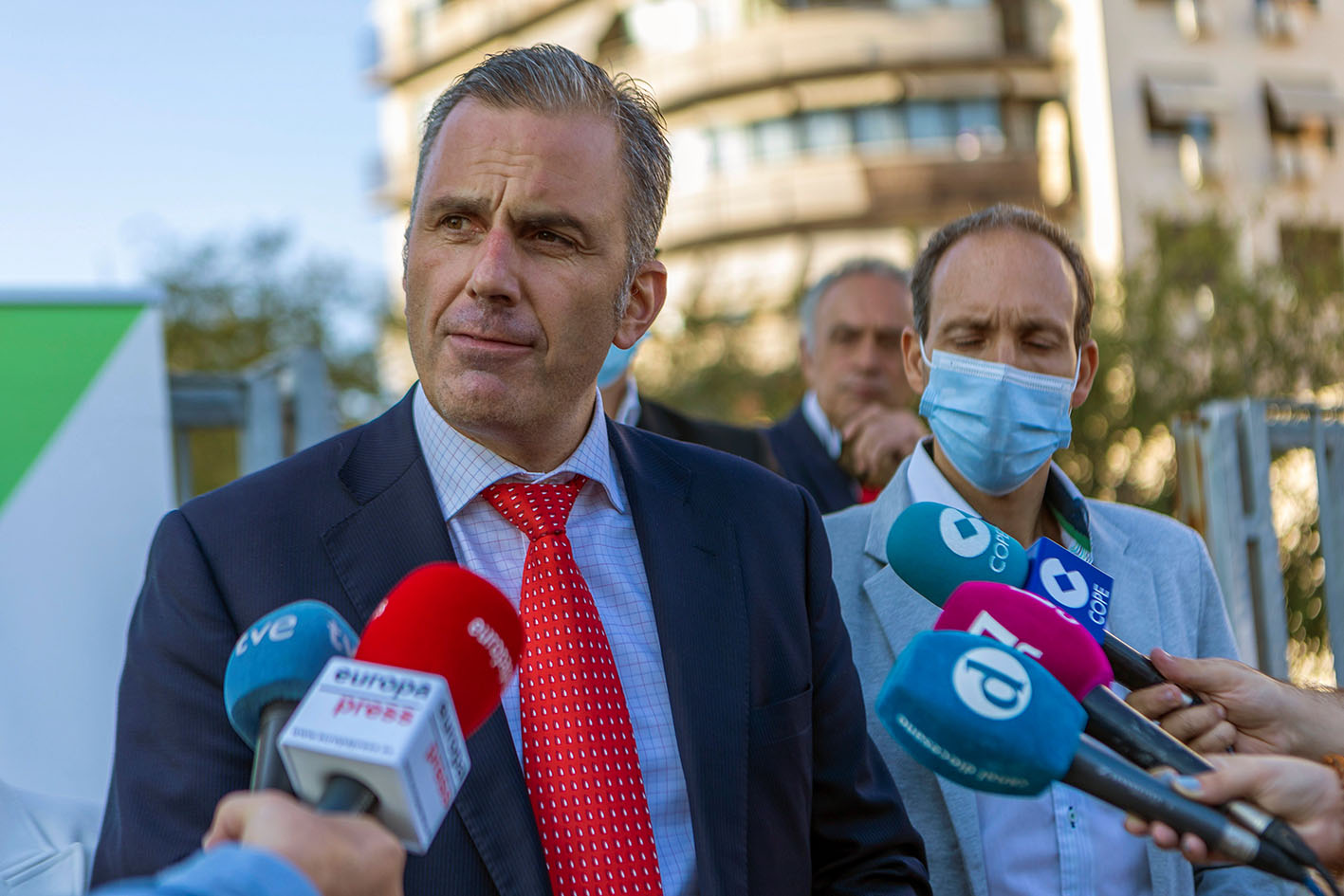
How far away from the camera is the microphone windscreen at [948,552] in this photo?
214 cm

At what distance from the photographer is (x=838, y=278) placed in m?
5.07

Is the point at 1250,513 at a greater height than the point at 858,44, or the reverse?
the point at 858,44

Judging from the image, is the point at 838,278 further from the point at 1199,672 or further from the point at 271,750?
the point at 271,750

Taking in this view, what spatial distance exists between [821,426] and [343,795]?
12.2 feet

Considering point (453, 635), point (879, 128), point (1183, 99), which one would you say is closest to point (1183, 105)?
point (1183, 99)

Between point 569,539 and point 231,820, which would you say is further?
point 569,539

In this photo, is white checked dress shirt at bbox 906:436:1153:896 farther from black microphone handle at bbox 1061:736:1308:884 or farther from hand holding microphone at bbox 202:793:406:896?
hand holding microphone at bbox 202:793:406:896

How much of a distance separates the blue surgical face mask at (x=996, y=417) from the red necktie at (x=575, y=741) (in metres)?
1.18

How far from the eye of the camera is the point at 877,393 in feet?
16.0

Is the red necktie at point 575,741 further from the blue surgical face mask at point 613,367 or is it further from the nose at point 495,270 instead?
the blue surgical face mask at point 613,367

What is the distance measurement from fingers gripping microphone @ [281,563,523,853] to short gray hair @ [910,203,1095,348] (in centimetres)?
200

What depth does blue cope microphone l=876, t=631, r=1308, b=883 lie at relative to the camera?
145 centimetres

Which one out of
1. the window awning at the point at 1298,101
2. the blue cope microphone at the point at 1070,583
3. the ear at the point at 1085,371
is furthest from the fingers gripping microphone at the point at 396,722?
the window awning at the point at 1298,101

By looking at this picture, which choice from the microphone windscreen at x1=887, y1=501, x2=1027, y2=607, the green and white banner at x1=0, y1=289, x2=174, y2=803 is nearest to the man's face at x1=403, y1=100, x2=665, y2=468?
the microphone windscreen at x1=887, y1=501, x2=1027, y2=607
